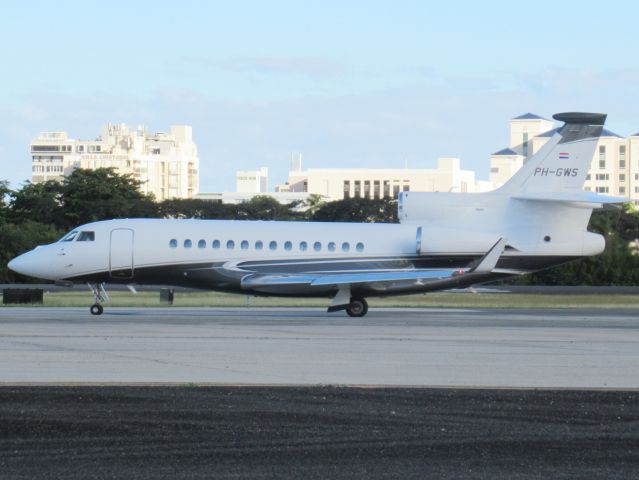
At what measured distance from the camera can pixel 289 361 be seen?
2047 cm

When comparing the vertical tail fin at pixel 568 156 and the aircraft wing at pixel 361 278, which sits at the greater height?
the vertical tail fin at pixel 568 156

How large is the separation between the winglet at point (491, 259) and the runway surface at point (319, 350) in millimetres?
2168

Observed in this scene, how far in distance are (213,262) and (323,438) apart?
24.4 metres

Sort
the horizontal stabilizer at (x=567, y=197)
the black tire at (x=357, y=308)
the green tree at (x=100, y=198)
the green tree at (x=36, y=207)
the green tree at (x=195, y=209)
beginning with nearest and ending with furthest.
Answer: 1. the black tire at (x=357, y=308)
2. the horizontal stabilizer at (x=567, y=197)
3. the green tree at (x=195, y=209)
4. the green tree at (x=100, y=198)
5. the green tree at (x=36, y=207)

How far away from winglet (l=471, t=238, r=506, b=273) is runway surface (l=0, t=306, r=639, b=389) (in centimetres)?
217

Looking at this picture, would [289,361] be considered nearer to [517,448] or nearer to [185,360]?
[185,360]

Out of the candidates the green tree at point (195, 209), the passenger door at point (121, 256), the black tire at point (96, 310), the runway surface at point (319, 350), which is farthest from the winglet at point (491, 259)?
the green tree at point (195, 209)

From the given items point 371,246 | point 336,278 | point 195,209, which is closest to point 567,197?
point 371,246

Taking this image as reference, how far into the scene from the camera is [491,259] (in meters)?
36.7

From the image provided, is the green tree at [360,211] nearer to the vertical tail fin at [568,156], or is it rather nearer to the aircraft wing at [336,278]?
the vertical tail fin at [568,156]

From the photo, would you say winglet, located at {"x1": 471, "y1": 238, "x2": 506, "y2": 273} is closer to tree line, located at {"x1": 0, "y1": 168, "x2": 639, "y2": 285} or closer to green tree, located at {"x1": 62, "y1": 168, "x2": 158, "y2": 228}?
tree line, located at {"x1": 0, "y1": 168, "x2": 639, "y2": 285}

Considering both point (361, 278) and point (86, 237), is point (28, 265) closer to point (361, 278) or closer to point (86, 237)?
point (86, 237)

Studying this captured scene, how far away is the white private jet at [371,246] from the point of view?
1438 inches

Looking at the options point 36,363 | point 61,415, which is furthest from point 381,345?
point 61,415
